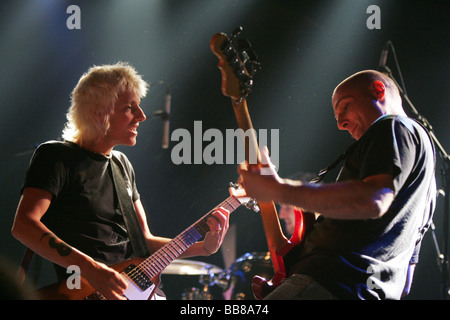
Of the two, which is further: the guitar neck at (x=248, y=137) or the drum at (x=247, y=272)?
the drum at (x=247, y=272)

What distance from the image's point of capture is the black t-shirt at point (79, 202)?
8.02ft

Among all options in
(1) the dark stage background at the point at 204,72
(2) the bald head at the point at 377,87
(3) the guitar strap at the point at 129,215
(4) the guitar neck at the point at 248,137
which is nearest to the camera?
Answer: (4) the guitar neck at the point at 248,137

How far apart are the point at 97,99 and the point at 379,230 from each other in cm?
214

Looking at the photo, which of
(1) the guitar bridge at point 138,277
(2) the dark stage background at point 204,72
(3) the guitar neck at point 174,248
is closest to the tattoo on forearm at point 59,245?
(1) the guitar bridge at point 138,277

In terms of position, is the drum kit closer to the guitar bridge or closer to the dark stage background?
the dark stage background

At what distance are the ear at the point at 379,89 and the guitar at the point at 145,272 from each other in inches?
47.8

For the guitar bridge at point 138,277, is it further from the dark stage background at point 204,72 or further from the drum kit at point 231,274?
the dark stage background at point 204,72

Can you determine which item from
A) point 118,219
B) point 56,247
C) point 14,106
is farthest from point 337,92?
point 14,106

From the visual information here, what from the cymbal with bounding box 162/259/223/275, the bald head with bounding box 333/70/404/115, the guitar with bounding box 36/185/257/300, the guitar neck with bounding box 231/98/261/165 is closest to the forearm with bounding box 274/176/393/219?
the guitar neck with bounding box 231/98/261/165

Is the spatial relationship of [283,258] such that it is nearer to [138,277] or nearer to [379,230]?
[379,230]

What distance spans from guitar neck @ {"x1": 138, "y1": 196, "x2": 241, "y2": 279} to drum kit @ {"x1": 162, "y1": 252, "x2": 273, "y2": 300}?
178 cm

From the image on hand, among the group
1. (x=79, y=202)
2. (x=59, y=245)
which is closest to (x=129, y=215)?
(x=79, y=202)

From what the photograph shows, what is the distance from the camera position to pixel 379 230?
66.4 inches

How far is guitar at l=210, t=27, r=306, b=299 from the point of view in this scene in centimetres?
201
